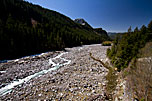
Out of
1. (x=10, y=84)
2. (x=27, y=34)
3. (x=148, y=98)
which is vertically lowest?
(x=10, y=84)

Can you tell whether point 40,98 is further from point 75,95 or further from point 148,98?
point 148,98

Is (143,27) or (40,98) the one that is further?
(143,27)

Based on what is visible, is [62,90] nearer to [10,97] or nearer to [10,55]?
[10,97]

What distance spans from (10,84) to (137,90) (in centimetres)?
1441

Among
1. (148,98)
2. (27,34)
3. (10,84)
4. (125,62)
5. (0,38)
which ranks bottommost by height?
(10,84)

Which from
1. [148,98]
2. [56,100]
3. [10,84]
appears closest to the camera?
[148,98]

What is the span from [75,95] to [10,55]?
91.6 feet

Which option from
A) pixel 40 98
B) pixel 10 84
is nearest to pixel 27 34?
pixel 10 84

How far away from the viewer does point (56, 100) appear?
21.5 ft

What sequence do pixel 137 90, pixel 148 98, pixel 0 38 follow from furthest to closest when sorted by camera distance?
pixel 0 38
pixel 137 90
pixel 148 98

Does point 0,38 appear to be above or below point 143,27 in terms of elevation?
below

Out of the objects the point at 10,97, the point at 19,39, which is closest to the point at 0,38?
the point at 19,39

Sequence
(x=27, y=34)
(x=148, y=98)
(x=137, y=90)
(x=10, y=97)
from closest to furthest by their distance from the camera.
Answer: (x=148, y=98), (x=137, y=90), (x=10, y=97), (x=27, y=34)

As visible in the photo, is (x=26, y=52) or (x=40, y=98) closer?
(x=40, y=98)
